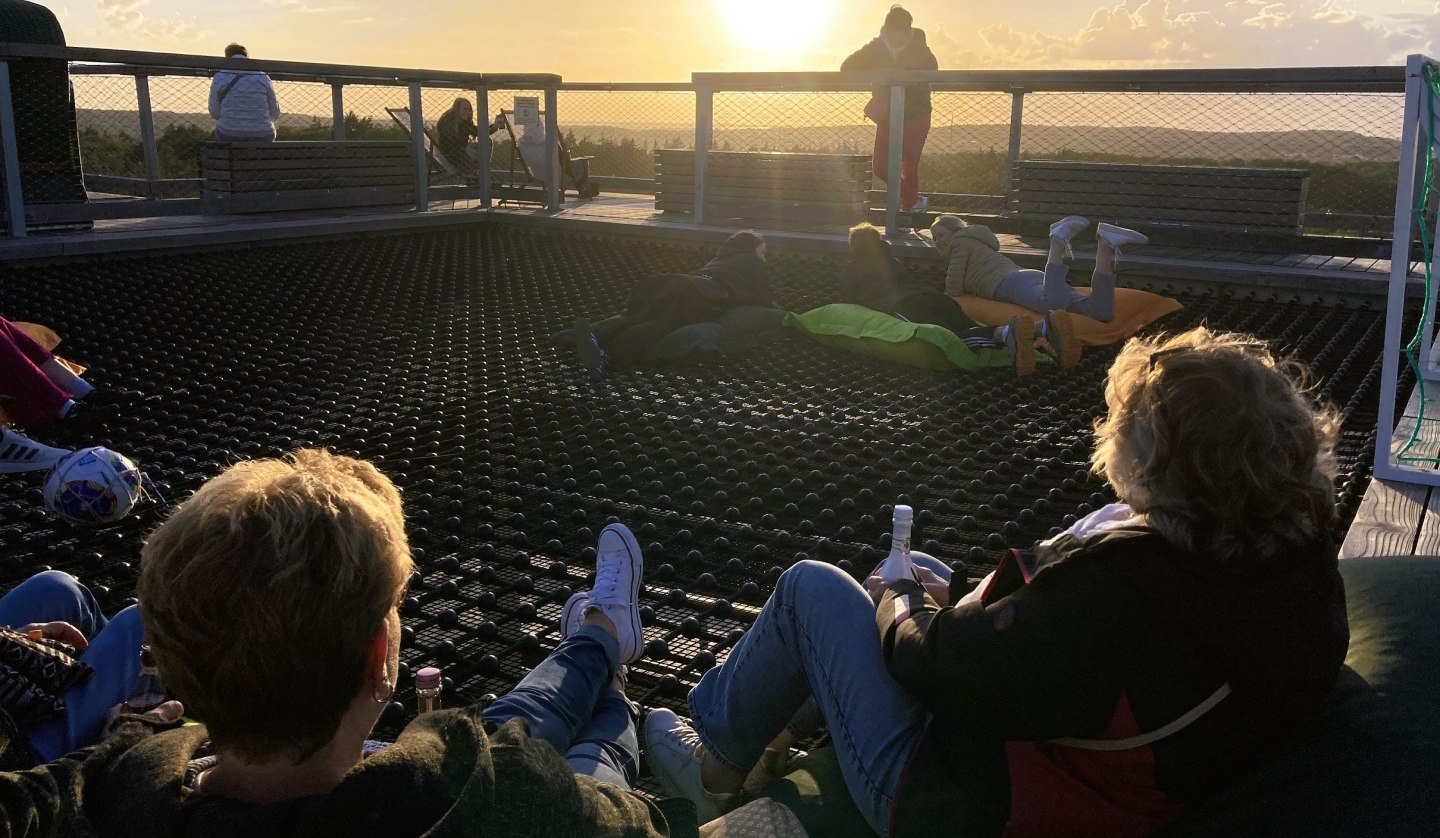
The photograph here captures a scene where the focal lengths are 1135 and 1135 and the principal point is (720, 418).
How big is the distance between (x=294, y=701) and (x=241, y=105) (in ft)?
36.6

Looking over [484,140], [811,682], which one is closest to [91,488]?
[811,682]

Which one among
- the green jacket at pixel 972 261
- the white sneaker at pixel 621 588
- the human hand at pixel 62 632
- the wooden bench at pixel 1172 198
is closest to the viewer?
the human hand at pixel 62 632

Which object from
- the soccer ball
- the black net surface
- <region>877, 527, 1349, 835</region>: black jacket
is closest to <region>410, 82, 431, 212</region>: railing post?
the black net surface

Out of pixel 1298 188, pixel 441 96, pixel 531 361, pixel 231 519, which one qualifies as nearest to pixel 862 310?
pixel 531 361

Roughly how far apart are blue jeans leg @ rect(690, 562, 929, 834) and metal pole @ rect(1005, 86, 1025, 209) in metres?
8.80

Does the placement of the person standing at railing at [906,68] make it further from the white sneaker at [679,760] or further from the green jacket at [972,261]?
the white sneaker at [679,760]

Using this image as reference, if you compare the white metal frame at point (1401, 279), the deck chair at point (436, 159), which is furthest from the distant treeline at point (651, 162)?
the white metal frame at point (1401, 279)

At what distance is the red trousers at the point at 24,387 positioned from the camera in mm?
4945

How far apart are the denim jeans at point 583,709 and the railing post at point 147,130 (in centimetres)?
1019

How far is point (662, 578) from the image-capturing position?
386 centimetres

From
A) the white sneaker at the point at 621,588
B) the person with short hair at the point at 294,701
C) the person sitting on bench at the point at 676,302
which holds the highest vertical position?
the person with short hair at the point at 294,701

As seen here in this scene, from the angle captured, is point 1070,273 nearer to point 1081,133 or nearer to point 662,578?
point 1081,133

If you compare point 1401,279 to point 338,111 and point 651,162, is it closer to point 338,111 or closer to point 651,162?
point 338,111

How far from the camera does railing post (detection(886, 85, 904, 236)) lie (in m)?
9.79
